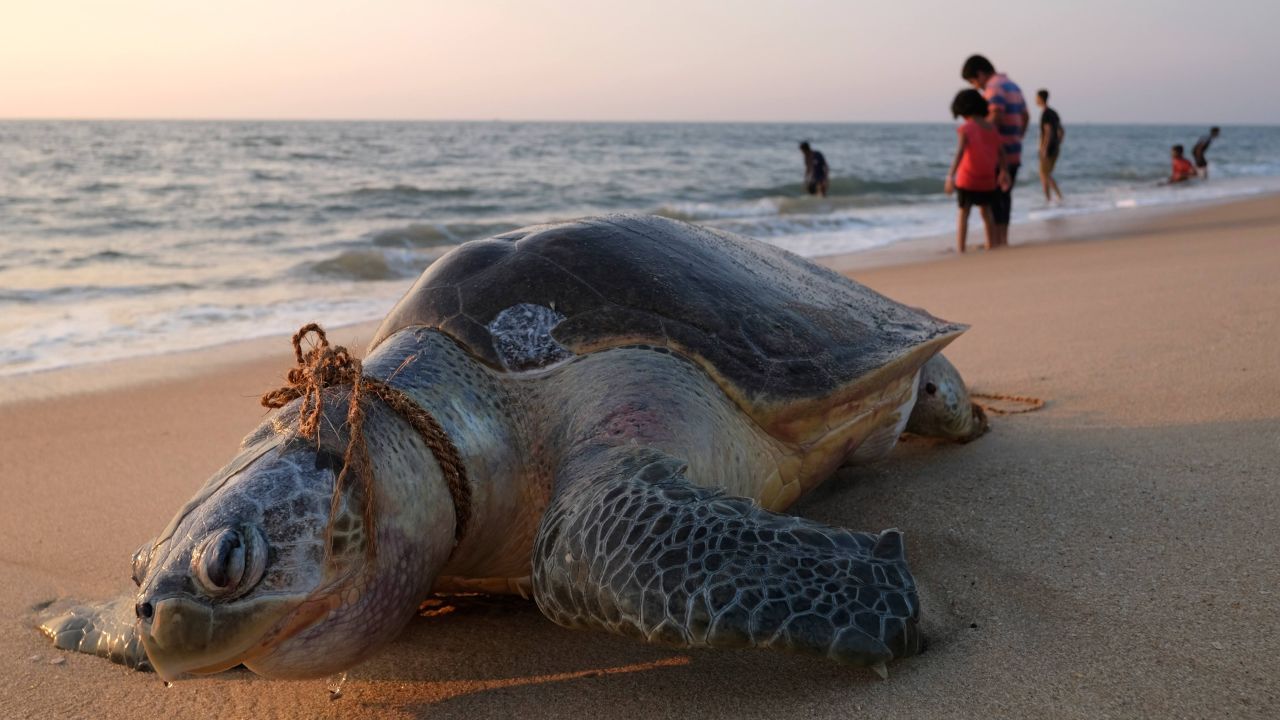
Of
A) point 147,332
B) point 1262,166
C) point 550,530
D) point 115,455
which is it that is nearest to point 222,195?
point 147,332

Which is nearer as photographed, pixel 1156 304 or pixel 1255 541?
pixel 1255 541

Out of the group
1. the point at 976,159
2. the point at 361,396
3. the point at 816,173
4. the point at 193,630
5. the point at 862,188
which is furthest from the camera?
the point at 862,188

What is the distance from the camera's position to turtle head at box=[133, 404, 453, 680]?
1.48m

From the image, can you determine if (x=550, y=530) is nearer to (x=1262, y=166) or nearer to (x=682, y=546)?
(x=682, y=546)

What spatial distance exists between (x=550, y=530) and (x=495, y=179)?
21.1 metres

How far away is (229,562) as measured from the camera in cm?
148

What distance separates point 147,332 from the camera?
647cm

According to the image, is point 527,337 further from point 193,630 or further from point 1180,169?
point 1180,169

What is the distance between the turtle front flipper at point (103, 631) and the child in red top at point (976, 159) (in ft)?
26.8

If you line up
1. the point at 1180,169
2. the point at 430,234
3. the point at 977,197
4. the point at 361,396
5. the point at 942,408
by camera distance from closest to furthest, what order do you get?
the point at 361,396, the point at 942,408, the point at 977,197, the point at 430,234, the point at 1180,169

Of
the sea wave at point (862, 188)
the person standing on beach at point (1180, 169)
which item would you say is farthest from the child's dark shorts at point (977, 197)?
the person standing on beach at point (1180, 169)

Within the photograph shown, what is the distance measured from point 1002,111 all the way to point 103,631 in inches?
382

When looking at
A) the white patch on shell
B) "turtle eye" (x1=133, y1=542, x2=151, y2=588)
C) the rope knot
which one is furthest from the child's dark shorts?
"turtle eye" (x1=133, y1=542, x2=151, y2=588)

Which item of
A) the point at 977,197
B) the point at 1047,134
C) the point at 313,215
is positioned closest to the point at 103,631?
the point at 977,197
